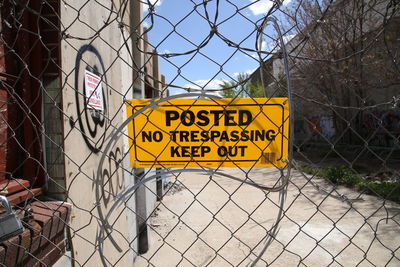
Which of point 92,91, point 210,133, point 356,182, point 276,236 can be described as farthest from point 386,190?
point 92,91

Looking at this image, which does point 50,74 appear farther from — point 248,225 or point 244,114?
point 248,225

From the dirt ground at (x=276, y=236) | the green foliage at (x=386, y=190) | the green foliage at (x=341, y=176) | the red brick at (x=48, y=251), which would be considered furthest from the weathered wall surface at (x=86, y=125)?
the green foliage at (x=341, y=176)

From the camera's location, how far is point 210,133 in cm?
122

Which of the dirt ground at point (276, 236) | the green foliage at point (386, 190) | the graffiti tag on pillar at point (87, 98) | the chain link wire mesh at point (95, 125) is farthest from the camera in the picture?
the green foliage at point (386, 190)

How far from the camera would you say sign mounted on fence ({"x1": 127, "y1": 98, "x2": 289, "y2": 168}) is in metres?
1.18


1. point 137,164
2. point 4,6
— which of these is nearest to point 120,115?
point 4,6

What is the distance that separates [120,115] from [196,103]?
1690mm

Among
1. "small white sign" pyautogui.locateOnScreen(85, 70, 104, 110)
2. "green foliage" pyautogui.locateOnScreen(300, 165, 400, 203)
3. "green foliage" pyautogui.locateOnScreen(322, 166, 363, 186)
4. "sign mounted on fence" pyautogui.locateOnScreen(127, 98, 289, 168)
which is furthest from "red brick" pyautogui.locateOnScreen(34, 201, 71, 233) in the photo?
"green foliage" pyautogui.locateOnScreen(322, 166, 363, 186)

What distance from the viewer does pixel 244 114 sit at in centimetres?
119

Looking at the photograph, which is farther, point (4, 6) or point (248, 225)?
point (248, 225)

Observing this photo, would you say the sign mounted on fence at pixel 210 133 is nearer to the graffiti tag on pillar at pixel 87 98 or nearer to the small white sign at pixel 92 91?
the graffiti tag on pillar at pixel 87 98

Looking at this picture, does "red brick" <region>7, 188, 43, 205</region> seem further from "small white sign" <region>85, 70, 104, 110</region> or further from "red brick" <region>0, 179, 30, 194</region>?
"small white sign" <region>85, 70, 104, 110</region>

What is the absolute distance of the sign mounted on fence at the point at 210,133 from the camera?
3.89 ft

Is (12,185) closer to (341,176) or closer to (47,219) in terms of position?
(47,219)
